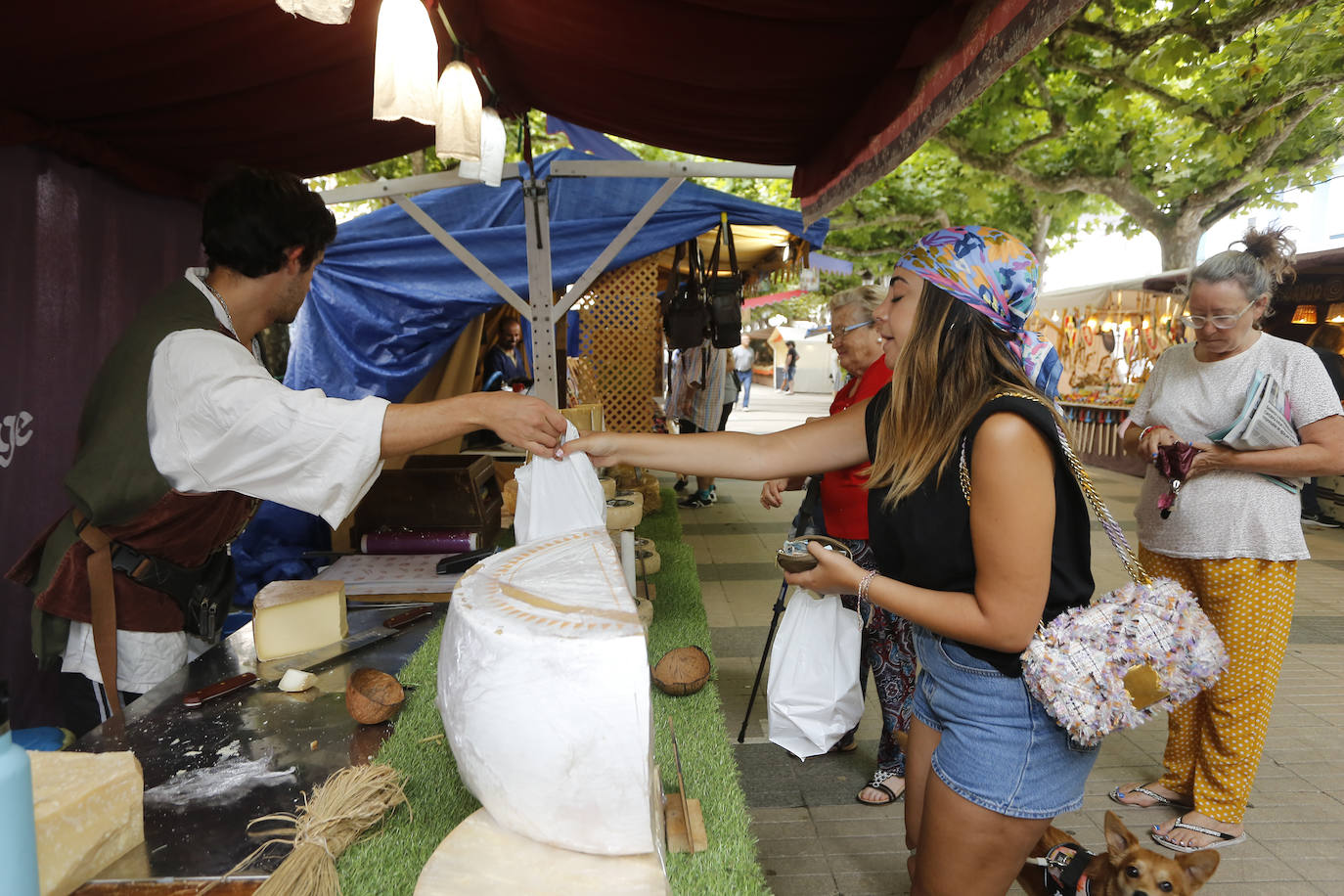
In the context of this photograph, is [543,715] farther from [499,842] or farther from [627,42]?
[627,42]

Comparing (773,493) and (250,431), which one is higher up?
(250,431)

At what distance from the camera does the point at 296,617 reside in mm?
2260

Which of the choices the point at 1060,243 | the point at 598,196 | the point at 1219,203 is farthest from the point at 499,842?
the point at 1060,243

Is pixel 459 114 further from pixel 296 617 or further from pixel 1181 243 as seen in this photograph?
pixel 1181 243

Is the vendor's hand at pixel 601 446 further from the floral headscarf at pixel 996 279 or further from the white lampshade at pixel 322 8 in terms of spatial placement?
the white lampshade at pixel 322 8

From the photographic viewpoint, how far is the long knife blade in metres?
2.15

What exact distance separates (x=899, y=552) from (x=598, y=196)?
4.82m

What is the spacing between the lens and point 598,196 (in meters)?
5.87

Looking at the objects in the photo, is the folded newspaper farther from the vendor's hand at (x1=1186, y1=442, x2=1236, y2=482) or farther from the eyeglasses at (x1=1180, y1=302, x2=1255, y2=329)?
the eyeglasses at (x1=1180, y1=302, x2=1255, y2=329)

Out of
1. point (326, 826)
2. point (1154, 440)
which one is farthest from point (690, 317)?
point (326, 826)

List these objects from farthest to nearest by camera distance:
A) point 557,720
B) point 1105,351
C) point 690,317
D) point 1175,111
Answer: point 1105,351 < point 1175,111 < point 690,317 < point 557,720

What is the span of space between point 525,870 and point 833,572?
842 millimetres

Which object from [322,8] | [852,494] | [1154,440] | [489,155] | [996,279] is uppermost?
[489,155]

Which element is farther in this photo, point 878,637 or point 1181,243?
point 1181,243
